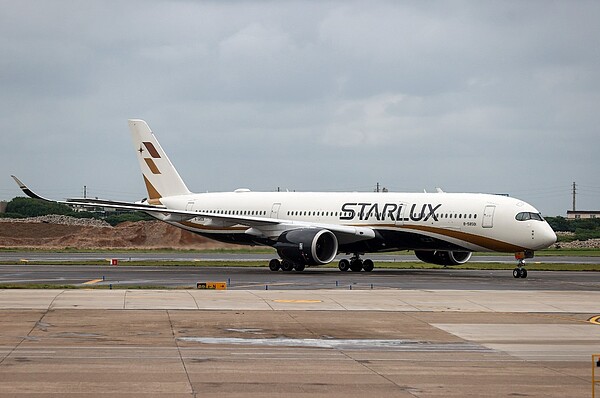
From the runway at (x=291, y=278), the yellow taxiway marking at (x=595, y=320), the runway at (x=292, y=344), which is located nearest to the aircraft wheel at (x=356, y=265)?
the runway at (x=291, y=278)

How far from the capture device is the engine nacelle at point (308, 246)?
5100cm

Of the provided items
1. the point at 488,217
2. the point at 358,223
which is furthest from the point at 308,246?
the point at 488,217

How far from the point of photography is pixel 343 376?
18.2m

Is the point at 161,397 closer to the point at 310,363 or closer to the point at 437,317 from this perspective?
the point at 310,363

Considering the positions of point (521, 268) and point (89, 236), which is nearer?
point (521, 268)

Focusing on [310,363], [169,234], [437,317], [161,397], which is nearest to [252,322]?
[437,317]

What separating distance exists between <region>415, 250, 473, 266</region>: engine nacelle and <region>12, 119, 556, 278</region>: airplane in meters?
0.05

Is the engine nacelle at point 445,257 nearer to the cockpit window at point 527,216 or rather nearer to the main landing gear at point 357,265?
the main landing gear at point 357,265

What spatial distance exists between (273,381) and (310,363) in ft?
7.58

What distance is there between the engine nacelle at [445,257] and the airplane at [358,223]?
2.1 inches

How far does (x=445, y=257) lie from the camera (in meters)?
55.0

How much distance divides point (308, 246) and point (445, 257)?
836 centimetres

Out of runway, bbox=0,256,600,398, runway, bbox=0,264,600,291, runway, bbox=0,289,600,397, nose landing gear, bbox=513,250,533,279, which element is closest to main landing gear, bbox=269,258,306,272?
runway, bbox=0,264,600,291

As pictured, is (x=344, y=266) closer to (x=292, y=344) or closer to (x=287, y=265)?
(x=287, y=265)
